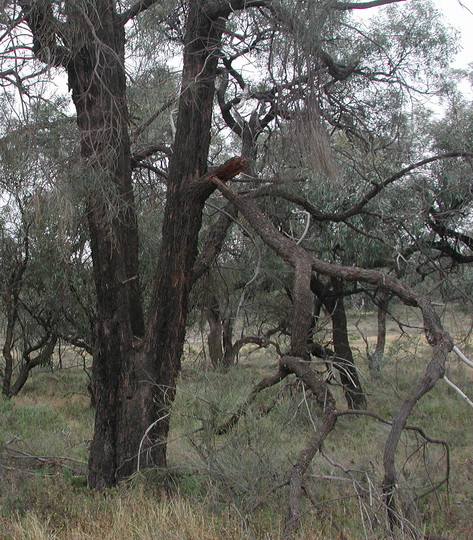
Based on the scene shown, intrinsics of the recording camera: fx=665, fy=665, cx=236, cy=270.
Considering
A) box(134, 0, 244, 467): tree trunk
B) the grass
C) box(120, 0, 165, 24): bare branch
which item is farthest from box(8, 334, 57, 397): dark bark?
box(120, 0, 165, 24): bare branch

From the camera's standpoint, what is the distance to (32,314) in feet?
45.1

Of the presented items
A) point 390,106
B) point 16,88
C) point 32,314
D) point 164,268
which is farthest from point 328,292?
point 16,88

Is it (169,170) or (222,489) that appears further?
(169,170)

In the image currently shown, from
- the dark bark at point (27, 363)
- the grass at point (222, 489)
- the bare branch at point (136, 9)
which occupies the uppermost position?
the bare branch at point (136, 9)

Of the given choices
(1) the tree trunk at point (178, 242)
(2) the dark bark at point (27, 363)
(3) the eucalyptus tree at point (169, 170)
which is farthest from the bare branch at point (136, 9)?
(2) the dark bark at point (27, 363)

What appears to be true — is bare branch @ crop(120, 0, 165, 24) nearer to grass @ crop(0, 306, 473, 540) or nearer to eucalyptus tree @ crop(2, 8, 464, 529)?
eucalyptus tree @ crop(2, 8, 464, 529)

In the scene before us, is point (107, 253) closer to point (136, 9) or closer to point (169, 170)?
point (169, 170)

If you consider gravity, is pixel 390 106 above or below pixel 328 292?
above

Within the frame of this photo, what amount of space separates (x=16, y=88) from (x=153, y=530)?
14.0ft

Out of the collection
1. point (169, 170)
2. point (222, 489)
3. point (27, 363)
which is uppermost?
point (169, 170)

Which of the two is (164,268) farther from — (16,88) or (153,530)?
(153,530)

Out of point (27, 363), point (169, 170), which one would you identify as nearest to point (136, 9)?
point (169, 170)

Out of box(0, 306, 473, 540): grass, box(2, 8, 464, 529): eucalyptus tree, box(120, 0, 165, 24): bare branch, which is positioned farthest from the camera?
box(120, 0, 165, 24): bare branch

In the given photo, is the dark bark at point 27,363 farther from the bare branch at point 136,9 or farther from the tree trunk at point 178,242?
the bare branch at point 136,9
